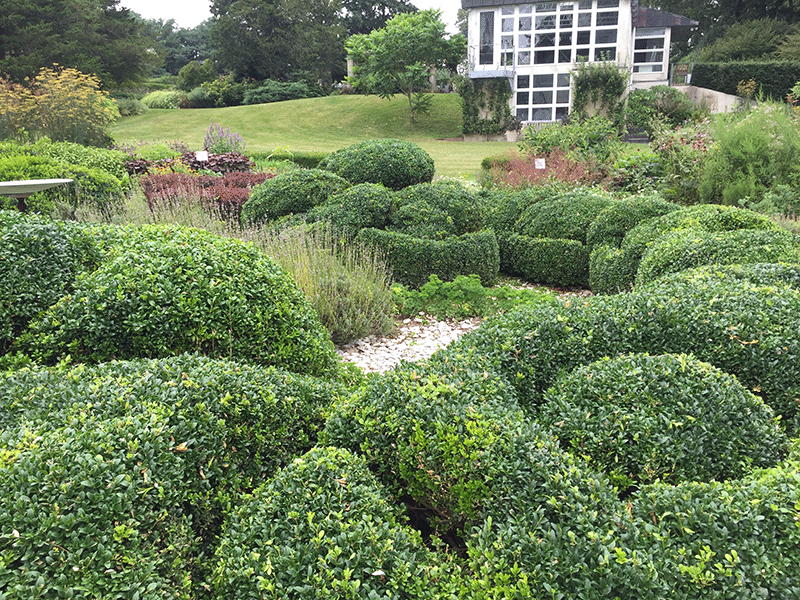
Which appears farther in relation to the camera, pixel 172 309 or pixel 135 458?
pixel 172 309

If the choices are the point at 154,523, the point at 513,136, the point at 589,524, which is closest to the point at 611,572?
the point at 589,524

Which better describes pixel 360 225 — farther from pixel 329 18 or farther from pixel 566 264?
pixel 329 18

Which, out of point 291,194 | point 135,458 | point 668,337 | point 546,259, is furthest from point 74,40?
point 668,337

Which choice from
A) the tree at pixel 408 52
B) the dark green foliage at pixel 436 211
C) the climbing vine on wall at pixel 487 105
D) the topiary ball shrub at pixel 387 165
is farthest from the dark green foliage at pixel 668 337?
the tree at pixel 408 52

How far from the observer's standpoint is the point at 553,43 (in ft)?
89.7

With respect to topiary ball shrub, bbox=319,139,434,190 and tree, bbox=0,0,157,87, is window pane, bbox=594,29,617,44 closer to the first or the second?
topiary ball shrub, bbox=319,139,434,190

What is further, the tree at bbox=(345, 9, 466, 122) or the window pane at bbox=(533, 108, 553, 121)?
the tree at bbox=(345, 9, 466, 122)

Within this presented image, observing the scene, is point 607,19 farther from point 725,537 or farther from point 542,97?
point 725,537

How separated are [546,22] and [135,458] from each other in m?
30.0

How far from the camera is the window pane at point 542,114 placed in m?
28.3

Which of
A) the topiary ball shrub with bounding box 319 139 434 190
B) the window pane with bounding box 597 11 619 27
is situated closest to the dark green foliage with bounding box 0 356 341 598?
the topiary ball shrub with bounding box 319 139 434 190

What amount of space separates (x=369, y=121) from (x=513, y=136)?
28.4 ft

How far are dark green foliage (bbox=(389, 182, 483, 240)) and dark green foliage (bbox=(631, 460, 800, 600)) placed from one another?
5343 mm

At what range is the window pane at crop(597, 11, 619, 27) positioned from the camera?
26.5 metres
